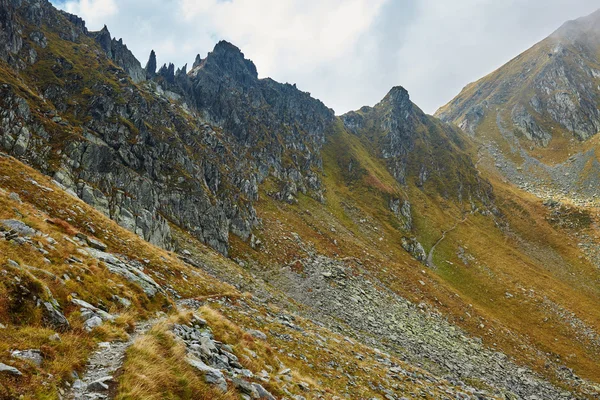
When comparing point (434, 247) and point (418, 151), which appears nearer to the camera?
point (434, 247)

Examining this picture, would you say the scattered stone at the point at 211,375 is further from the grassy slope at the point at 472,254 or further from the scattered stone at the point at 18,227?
the grassy slope at the point at 472,254

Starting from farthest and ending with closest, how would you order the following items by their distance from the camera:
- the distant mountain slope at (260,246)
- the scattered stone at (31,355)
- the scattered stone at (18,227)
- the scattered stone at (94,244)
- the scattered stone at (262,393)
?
the scattered stone at (94,244), the scattered stone at (18,227), the distant mountain slope at (260,246), the scattered stone at (262,393), the scattered stone at (31,355)

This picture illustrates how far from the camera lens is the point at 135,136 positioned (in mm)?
54844

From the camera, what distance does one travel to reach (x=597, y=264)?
88.0 metres

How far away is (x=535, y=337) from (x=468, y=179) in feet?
320

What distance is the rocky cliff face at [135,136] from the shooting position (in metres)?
40.8

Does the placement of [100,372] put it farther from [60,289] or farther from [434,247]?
[434,247]

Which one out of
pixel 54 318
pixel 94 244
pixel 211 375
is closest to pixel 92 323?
pixel 54 318

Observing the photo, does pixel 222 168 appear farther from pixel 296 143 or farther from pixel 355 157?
pixel 355 157

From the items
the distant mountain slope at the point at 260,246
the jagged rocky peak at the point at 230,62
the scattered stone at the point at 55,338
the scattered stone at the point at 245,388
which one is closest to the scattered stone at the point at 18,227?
the distant mountain slope at the point at 260,246

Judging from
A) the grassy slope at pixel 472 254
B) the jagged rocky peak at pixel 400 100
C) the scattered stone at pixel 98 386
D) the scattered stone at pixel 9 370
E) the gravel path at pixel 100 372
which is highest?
the jagged rocky peak at pixel 400 100

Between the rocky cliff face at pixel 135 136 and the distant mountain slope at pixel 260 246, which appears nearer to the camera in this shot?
the distant mountain slope at pixel 260 246

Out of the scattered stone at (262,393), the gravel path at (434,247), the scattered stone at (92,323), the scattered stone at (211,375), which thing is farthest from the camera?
the gravel path at (434,247)

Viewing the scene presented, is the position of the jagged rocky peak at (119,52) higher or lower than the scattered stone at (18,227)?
higher
